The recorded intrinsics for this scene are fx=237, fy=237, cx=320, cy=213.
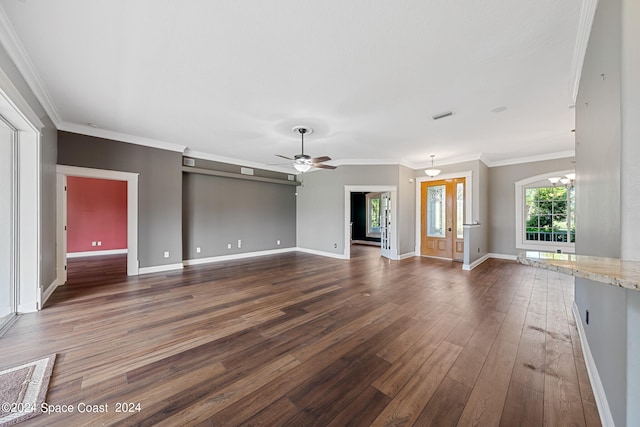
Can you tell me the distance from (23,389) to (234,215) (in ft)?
16.6

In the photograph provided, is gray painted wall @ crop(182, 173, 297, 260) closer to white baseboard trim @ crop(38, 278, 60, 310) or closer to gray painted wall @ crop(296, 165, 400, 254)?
gray painted wall @ crop(296, 165, 400, 254)

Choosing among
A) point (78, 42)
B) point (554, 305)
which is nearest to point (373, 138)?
point (554, 305)

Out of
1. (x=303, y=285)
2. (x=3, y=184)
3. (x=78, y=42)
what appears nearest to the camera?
(x=78, y=42)

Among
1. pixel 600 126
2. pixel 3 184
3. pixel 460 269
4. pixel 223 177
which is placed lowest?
pixel 460 269

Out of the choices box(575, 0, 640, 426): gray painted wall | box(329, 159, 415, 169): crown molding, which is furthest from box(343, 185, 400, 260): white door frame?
box(575, 0, 640, 426): gray painted wall

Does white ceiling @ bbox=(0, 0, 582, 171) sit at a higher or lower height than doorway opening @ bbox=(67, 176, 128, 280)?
higher

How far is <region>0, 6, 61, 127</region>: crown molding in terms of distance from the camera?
201 centimetres

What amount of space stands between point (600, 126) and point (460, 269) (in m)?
4.47

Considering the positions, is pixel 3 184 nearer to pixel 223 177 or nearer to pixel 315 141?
pixel 223 177

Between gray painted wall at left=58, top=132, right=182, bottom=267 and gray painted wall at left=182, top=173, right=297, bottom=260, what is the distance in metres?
0.56

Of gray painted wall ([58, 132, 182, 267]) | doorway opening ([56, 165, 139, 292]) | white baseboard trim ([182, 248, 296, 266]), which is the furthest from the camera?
white baseboard trim ([182, 248, 296, 266])

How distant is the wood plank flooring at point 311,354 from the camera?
59.7 inches

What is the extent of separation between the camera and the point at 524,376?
6.06ft

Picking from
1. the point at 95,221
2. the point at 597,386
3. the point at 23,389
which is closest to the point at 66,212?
the point at 95,221
